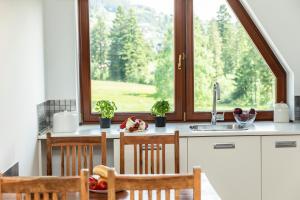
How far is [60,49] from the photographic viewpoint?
4254mm

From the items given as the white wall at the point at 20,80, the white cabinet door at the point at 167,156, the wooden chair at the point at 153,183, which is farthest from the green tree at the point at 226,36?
the wooden chair at the point at 153,183

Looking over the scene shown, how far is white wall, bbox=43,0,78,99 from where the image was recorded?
167 inches

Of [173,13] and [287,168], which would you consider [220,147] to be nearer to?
[287,168]

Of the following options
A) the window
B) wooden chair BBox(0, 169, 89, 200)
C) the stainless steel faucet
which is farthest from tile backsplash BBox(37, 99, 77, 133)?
wooden chair BBox(0, 169, 89, 200)

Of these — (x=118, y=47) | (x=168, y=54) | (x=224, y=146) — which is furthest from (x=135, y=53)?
(x=224, y=146)

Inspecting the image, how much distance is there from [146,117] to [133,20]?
0.86 meters

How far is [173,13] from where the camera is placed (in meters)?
4.45

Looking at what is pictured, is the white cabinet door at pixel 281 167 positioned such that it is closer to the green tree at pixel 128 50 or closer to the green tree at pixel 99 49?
the green tree at pixel 128 50

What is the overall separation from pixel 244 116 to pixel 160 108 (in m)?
0.71

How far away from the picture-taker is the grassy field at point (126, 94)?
4453 mm

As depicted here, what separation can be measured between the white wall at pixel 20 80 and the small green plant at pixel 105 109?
474mm

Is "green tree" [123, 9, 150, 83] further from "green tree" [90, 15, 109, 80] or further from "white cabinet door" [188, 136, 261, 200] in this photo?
"white cabinet door" [188, 136, 261, 200]

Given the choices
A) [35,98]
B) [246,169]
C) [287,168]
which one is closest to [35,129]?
[35,98]

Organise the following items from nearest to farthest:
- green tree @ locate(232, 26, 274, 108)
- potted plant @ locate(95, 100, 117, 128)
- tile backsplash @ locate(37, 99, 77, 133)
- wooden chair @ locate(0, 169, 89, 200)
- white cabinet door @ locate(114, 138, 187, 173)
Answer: wooden chair @ locate(0, 169, 89, 200) → white cabinet door @ locate(114, 138, 187, 173) → potted plant @ locate(95, 100, 117, 128) → tile backsplash @ locate(37, 99, 77, 133) → green tree @ locate(232, 26, 274, 108)
